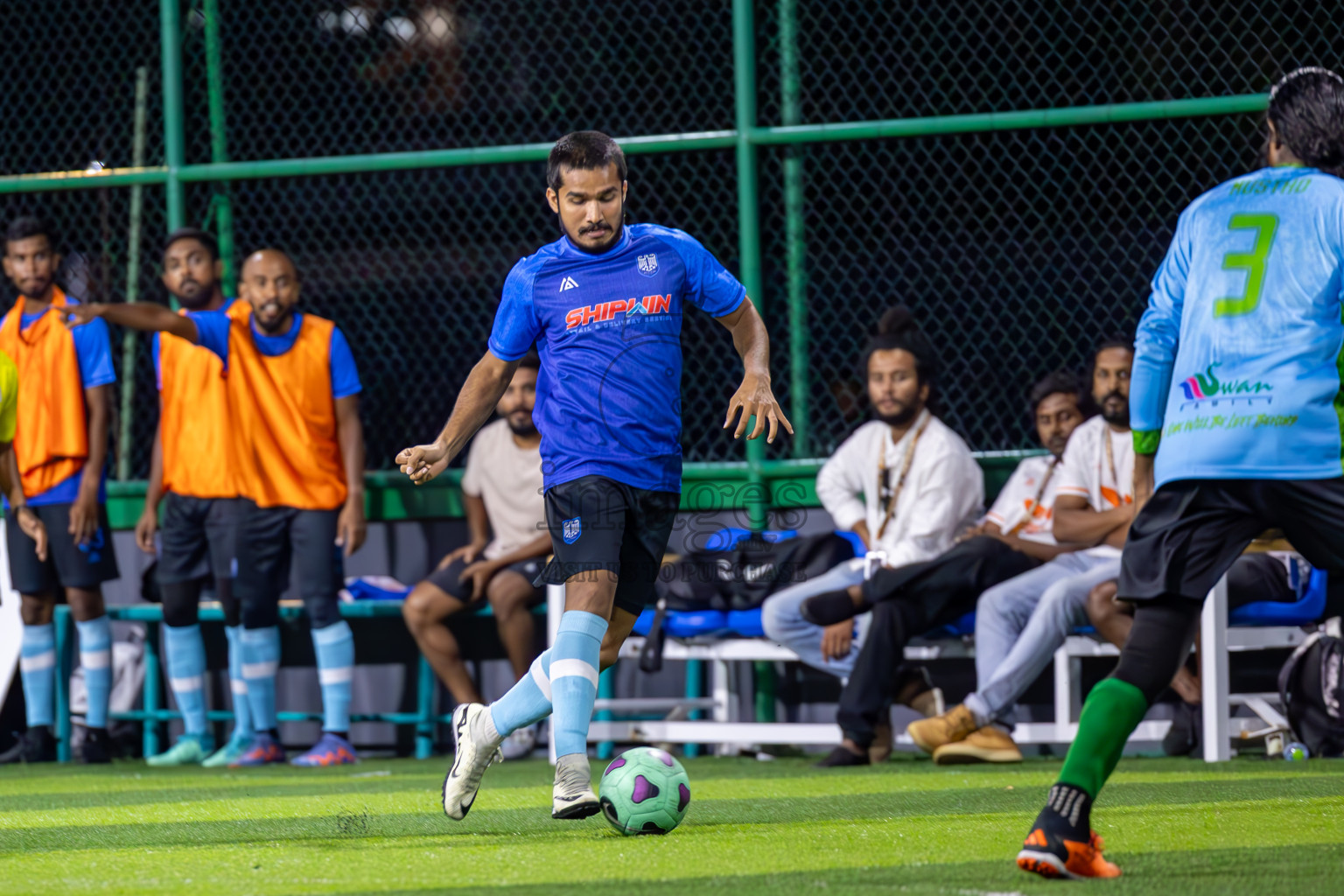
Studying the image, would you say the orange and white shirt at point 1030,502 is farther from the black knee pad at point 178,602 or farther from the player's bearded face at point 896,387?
the black knee pad at point 178,602

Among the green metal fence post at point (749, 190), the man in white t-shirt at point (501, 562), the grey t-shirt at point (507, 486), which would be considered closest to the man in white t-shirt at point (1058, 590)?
the green metal fence post at point (749, 190)

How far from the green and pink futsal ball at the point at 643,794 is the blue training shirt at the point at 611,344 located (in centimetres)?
75

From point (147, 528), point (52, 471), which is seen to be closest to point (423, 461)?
point (147, 528)

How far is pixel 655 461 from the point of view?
4.62 m

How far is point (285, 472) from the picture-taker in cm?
805

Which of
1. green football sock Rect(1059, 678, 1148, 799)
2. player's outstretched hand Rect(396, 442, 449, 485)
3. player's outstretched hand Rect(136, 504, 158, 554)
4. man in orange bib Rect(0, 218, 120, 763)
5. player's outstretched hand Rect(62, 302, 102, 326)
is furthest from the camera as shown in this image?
player's outstretched hand Rect(136, 504, 158, 554)

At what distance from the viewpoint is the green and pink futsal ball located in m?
4.34

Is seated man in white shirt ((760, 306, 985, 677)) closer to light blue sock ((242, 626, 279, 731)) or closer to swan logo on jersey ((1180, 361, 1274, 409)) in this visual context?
light blue sock ((242, 626, 279, 731))

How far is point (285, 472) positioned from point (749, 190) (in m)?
2.68

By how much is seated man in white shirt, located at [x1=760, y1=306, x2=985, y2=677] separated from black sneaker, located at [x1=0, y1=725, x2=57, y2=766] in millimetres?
3784

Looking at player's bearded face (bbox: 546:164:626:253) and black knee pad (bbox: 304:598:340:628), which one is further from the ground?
player's bearded face (bbox: 546:164:626:253)

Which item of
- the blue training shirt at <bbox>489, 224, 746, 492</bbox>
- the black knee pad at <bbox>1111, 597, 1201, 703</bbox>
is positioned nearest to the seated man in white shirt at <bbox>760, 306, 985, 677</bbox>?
the blue training shirt at <bbox>489, 224, 746, 492</bbox>

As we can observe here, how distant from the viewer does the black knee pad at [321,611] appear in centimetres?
794

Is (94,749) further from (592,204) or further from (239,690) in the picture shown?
(592,204)
